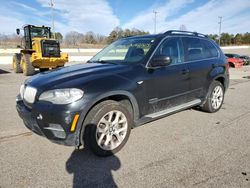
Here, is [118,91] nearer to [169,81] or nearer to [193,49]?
[169,81]

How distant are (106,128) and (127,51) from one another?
177cm

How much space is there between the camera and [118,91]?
3033mm

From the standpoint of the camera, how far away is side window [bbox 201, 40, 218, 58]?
15.6ft

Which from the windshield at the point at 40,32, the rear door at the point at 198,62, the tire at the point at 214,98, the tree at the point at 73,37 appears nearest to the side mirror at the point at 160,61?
the rear door at the point at 198,62

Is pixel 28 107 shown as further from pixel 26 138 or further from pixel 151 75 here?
pixel 151 75

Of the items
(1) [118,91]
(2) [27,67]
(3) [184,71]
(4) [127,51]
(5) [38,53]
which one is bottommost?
(1) [118,91]

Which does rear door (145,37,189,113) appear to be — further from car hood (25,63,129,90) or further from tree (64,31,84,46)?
tree (64,31,84,46)

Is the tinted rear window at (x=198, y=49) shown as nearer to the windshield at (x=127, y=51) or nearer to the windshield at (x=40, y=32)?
the windshield at (x=127, y=51)

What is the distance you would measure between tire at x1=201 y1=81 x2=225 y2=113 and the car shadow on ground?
2805mm

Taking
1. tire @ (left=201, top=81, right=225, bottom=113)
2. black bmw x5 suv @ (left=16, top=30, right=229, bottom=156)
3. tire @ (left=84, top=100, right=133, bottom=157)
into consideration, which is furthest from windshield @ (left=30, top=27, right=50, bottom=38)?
tire @ (left=84, top=100, right=133, bottom=157)

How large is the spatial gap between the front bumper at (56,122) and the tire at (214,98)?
3250 mm

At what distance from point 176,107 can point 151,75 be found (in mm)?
950

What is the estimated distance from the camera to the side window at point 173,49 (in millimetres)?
3756

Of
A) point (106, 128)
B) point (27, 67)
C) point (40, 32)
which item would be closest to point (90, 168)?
point (106, 128)
